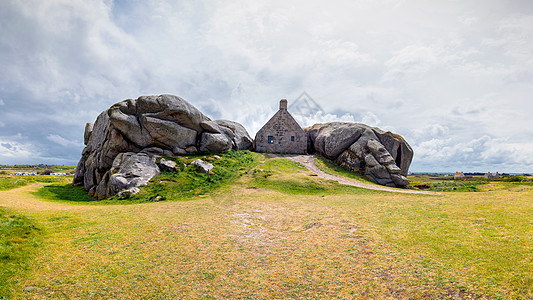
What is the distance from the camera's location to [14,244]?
8.87 metres

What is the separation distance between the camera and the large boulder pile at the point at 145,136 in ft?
96.6

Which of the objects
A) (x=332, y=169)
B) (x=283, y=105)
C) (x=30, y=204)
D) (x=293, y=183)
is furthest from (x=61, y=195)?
(x=283, y=105)

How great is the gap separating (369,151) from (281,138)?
17196 millimetres

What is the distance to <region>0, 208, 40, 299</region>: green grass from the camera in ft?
23.5

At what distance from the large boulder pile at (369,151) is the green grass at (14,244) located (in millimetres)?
36827

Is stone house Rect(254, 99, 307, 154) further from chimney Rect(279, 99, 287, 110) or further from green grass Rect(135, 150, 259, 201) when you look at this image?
green grass Rect(135, 150, 259, 201)

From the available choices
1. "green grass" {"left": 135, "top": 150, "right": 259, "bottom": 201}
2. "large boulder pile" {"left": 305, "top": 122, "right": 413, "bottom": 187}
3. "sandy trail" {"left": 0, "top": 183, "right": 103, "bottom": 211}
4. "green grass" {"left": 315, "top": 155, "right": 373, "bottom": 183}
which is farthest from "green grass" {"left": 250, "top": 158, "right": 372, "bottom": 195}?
"sandy trail" {"left": 0, "top": 183, "right": 103, "bottom": 211}

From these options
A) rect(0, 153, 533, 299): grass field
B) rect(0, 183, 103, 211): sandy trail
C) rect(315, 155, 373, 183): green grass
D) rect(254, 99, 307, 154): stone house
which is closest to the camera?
rect(0, 153, 533, 299): grass field

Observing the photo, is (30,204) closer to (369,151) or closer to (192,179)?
(192,179)

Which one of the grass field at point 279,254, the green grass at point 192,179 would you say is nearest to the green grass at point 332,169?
the green grass at point 192,179

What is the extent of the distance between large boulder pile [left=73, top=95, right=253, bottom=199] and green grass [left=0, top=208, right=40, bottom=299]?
16418mm

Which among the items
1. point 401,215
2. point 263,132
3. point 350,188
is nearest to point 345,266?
point 401,215

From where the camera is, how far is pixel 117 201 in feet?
70.1

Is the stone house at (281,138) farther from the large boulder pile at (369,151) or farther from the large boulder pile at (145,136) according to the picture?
the large boulder pile at (145,136)
